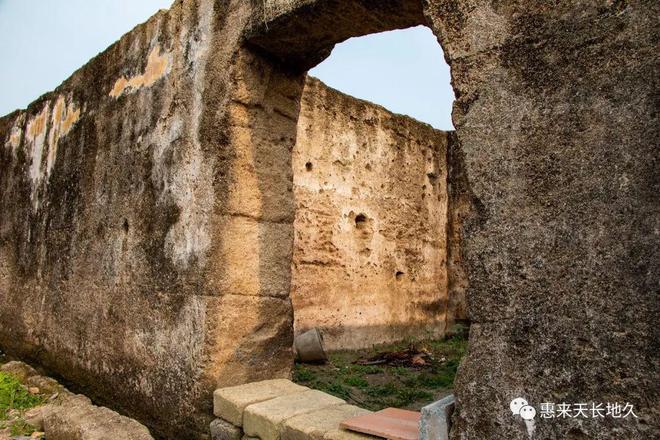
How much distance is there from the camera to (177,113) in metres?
3.51

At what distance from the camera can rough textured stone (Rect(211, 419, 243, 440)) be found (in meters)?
2.78

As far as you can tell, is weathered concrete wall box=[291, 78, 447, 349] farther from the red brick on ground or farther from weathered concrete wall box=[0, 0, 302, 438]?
the red brick on ground

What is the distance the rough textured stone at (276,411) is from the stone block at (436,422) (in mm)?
770

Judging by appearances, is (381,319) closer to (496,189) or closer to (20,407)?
(20,407)

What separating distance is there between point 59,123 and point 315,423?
4.36m

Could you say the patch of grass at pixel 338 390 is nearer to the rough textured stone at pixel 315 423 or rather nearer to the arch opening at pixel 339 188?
the arch opening at pixel 339 188

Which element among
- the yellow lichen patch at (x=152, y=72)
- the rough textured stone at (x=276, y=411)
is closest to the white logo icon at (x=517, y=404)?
the rough textured stone at (x=276, y=411)

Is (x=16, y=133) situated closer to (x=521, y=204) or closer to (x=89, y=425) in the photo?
(x=89, y=425)

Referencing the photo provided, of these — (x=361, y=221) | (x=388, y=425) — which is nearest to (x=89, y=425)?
(x=388, y=425)

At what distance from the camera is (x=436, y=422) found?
6.55 feet

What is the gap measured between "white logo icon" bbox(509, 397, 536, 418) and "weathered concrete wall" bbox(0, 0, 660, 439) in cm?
2

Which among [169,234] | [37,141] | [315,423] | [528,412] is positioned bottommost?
[315,423]

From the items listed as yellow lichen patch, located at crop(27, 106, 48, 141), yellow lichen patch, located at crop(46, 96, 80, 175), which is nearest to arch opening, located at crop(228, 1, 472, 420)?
yellow lichen patch, located at crop(46, 96, 80, 175)

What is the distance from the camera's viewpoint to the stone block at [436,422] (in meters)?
1.99
